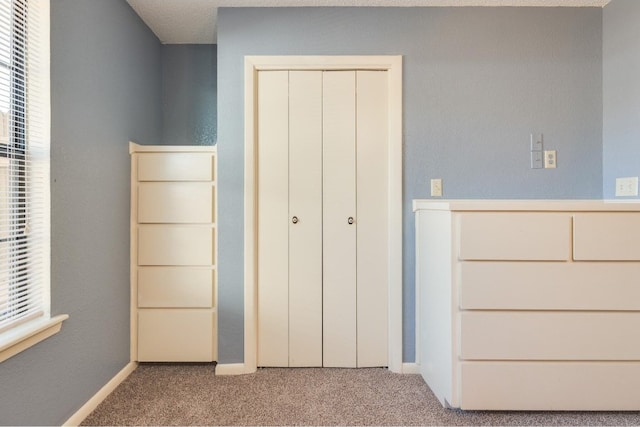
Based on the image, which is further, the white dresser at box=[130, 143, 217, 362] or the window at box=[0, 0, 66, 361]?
the white dresser at box=[130, 143, 217, 362]

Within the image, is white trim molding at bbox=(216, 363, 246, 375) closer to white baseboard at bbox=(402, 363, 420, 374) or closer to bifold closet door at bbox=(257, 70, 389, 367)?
bifold closet door at bbox=(257, 70, 389, 367)

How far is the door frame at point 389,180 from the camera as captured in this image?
198cm

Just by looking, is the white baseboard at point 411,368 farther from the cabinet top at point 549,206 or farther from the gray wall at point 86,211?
the gray wall at point 86,211

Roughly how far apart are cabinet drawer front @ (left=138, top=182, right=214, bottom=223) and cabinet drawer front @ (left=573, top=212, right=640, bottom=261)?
1.91m

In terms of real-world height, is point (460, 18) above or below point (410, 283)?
above

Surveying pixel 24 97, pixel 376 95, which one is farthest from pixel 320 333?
pixel 24 97

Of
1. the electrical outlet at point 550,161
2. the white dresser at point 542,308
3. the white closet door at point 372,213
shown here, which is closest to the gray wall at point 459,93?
the electrical outlet at point 550,161

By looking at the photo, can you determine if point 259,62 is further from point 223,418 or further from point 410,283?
point 223,418

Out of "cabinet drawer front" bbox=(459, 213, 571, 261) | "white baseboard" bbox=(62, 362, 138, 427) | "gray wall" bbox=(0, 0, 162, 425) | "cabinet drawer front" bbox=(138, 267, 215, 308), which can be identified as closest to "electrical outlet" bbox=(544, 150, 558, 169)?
"cabinet drawer front" bbox=(459, 213, 571, 261)

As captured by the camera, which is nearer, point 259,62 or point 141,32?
point 259,62

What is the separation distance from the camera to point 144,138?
7.34 ft

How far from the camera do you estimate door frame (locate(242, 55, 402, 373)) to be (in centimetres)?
198

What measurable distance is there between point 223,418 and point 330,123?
1.65m

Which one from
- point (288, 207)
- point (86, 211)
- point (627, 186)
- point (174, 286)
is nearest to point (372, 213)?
point (288, 207)
